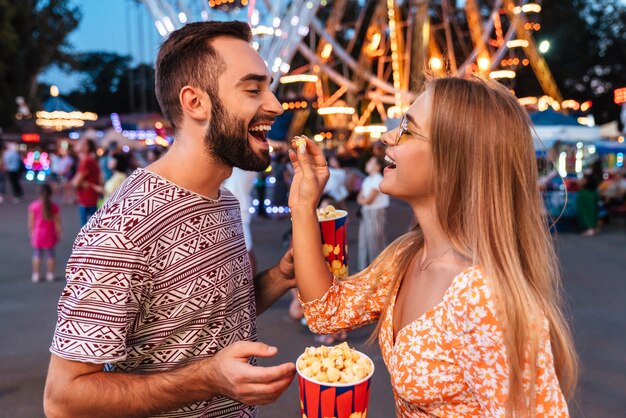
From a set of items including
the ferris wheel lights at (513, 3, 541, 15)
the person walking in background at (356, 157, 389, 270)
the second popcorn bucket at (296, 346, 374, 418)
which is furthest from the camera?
the ferris wheel lights at (513, 3, 541, 15)

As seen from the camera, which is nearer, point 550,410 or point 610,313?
point 550,410

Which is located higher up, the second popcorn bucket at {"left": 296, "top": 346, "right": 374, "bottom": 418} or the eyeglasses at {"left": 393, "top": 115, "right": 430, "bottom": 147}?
the eyeglasses at {"left": 393, "top": 115, "right": 430, "bottom": 147}

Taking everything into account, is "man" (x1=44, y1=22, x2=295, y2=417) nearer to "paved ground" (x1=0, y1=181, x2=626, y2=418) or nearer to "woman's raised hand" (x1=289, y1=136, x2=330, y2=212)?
"woman's raised hand" (x1=289, y1=136, x2=330, y2=212)

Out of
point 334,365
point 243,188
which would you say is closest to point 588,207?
point 243,188

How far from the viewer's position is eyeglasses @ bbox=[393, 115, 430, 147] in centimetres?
170

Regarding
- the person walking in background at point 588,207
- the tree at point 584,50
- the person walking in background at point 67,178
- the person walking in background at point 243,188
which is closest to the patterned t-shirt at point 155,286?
the person walking in background at point 243,188

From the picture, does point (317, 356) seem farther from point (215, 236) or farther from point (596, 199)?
point (596, 199)

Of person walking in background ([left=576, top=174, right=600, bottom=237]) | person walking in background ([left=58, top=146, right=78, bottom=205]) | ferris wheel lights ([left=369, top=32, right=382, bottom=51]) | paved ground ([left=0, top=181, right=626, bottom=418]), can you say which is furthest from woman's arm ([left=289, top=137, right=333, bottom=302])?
ferris wheel lights ([left=369, top=32, right=382, bottom=51])

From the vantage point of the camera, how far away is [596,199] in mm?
12188

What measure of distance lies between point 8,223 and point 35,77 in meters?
26.2

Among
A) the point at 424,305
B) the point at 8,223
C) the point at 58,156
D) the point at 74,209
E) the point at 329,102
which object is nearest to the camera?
the point at 424,305

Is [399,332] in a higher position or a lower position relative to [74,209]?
higher

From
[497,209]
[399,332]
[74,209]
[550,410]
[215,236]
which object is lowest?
[74,209]

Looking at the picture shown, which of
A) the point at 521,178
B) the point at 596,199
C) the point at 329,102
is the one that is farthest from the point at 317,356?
the point at 329,102
